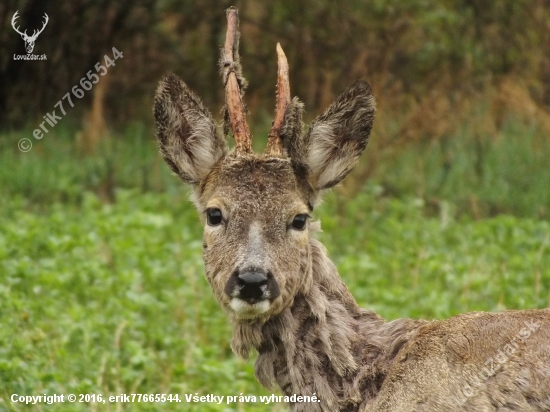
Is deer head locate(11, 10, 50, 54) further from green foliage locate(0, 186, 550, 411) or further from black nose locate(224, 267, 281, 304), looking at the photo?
black nose locate(224, 267, 281, 304)

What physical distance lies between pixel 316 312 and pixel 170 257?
4.20m

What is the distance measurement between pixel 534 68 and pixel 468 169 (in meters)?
2.26

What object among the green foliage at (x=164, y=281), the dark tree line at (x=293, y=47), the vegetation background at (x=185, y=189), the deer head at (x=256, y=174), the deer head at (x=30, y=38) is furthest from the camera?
the dark tree line at (x=293, y=47)

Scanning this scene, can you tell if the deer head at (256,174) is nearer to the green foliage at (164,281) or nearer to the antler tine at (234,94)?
the antler tine at (234,94)

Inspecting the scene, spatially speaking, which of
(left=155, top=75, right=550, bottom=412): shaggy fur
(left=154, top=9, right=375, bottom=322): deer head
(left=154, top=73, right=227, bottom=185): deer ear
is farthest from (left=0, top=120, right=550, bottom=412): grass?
(left=154, top=73, right=227, bottom=185): deer ear

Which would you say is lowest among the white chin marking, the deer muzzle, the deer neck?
the deer neck

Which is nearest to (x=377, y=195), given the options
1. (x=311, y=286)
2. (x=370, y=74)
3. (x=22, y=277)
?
(x=370, y=74)

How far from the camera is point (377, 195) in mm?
12086

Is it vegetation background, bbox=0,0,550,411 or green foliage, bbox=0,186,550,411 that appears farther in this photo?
vegetation background, bbox=0,0,550,411

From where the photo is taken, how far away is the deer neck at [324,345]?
17.6 feet

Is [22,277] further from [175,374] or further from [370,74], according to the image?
[370,74]

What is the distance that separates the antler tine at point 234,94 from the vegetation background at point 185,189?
1789 millimetres

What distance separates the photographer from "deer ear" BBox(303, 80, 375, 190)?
5.86m

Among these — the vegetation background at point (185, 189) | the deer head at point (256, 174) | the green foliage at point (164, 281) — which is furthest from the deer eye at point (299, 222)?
the vegetation background at point (185, 189)
